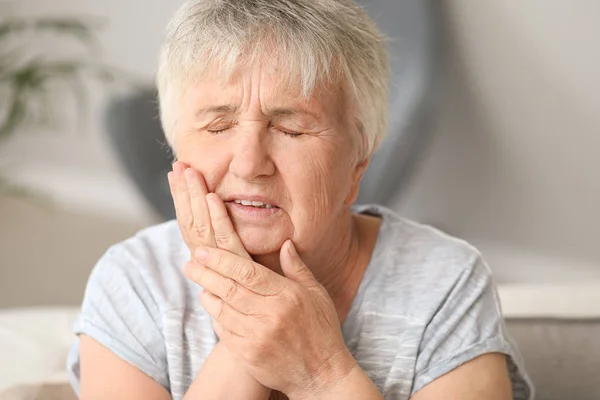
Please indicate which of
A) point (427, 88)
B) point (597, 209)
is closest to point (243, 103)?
point (427, 88)

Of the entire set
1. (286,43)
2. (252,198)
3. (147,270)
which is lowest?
(147,270)

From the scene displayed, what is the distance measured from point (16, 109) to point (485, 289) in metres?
2.05

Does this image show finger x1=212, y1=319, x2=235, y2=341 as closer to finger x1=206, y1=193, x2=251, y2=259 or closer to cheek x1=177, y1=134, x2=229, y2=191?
finger x1=206, y1=193, x2=251, y2=259

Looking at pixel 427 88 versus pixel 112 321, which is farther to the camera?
pixel 427 88

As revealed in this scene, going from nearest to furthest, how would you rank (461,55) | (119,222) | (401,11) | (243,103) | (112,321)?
(243,103)
(112,321)
(401,11)
(461,55)
(119,222)

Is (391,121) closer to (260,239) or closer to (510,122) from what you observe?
(510,122)

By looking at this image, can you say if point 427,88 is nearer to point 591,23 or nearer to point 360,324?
point 591,23

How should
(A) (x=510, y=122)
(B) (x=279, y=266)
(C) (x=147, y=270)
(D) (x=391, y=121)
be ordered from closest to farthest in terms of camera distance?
(B) (x=279, y=266) → (C) (x=147, y=270) → (D) (x=391, y=121) → (A) (x=510, y=122)

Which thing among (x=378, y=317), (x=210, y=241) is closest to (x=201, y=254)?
(x=210, y=241)

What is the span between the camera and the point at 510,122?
330cm

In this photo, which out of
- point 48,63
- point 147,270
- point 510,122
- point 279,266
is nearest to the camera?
point 279,266

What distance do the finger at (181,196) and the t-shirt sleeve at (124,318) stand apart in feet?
0.73

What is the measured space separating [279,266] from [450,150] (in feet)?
6.73

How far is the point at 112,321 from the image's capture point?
1515mm
